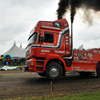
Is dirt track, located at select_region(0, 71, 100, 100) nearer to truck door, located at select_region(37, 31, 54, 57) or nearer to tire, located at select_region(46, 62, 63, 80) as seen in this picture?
tire, located at select_region(46, 62, 63, 80)

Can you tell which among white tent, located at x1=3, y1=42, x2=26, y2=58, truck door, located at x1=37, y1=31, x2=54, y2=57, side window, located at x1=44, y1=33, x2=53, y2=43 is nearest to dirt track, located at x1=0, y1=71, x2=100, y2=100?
truck door, located at x1=37, y1=31, x2=54, y2=57

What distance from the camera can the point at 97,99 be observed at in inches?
149

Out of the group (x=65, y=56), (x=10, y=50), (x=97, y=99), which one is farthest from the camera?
(x=10, y=50)

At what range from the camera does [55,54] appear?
6.64m

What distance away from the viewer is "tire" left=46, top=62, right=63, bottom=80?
20.9ft

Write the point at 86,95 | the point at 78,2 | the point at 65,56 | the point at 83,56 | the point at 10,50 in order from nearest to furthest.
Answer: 1. the point at 86,95
2. the point at 65,56
3. the point at 83,56
4. the point at 78,2
5. the point at 10,50

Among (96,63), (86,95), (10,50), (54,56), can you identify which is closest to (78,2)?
(96,63)

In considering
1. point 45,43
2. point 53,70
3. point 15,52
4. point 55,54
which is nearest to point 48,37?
point 45,43

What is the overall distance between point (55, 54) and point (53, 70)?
84cm

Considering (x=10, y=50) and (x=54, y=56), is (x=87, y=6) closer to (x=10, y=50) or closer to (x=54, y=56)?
(x=54, y=56)

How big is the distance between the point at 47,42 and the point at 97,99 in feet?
12.3

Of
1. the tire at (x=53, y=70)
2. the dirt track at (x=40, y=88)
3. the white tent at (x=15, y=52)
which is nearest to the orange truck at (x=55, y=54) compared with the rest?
the tire at (x=53, y=70)

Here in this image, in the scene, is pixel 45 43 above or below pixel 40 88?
above

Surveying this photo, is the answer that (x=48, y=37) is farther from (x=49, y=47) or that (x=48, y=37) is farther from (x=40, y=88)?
(x=40, y=88)
